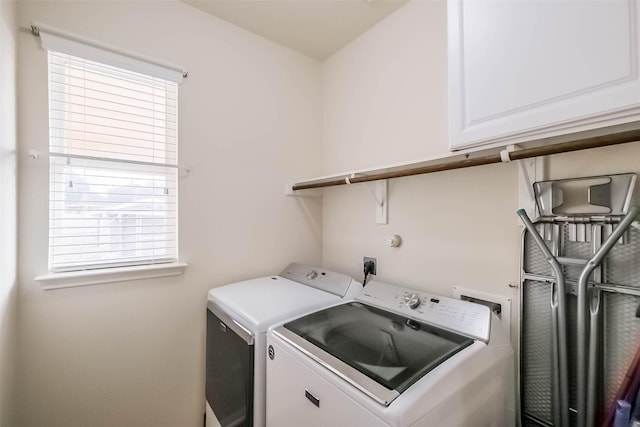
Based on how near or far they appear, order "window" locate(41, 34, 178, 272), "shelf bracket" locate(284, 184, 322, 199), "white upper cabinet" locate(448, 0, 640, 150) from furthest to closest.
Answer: "shelf bracket" locate(284, 184, 322, 199)
"window" locate(41, 34, 178, 272)
"white upper cabinet" locate(448, 0, 640, 150)

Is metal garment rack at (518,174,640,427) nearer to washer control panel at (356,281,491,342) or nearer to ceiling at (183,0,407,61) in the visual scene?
washer control panel at (356,281,491,342)

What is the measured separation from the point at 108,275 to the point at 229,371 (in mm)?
786

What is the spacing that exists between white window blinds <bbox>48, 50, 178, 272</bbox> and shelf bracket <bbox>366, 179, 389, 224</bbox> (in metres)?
1.22

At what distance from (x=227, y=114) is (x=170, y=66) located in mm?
387

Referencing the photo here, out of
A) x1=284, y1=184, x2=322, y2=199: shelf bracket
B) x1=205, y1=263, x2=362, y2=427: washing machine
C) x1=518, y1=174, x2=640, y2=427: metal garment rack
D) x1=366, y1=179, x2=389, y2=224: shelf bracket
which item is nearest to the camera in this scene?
x1=518, y1=174, x2=640, y2=427: metal garment rack

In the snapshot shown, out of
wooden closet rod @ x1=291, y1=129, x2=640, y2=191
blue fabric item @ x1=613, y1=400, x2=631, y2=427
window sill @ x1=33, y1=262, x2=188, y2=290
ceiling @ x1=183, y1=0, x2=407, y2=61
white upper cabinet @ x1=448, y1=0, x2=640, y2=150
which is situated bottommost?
blue fabric item @ x1=613, y1=400, x2=631, y2=427

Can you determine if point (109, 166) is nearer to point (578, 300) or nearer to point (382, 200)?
point (382, 200)

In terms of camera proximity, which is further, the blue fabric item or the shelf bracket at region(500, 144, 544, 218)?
the shelf bracket at region(500, 144, 544, 218)

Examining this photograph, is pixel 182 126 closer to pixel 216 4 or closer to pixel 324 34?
pixel 216 4

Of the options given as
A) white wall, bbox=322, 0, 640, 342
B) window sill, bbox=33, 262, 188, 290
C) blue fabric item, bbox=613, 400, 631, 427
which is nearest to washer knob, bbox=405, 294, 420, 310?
white wall, bbox=322, 0, 640, 342

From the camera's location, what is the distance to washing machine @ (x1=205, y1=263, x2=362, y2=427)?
3.96 feet

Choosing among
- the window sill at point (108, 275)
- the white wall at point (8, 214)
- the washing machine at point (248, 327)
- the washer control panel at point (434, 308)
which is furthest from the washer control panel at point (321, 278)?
the white wall at point (8, 214)

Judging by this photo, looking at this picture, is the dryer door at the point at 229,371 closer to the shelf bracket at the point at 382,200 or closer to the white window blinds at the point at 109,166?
the white window blinds at the point at 109,166

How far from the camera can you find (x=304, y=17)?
1753 mm
